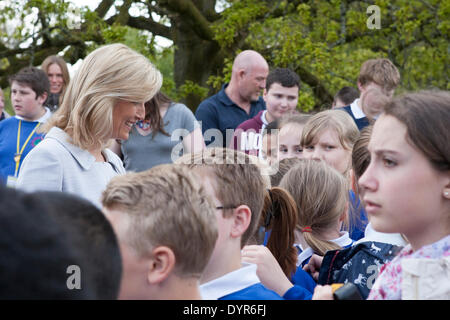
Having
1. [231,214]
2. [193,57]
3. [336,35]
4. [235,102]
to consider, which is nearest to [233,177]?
[231,214]

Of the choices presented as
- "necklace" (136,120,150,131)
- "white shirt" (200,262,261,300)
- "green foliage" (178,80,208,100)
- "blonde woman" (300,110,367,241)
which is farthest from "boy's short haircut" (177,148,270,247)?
"green foliage" (178,80,208,100)

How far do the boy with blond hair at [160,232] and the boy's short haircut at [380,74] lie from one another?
460cm

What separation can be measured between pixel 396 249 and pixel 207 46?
9.03 m

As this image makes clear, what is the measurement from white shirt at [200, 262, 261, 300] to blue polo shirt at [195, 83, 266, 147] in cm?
384

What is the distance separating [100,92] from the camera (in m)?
3.11

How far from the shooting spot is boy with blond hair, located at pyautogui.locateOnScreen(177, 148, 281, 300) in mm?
2236

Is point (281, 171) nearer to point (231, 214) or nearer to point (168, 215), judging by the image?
point (231, 214)

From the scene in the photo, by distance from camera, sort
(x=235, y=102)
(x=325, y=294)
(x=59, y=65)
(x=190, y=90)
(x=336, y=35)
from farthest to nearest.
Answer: (x=336, y=35), (x=190, y=90), (x=59, y=65), (x=235, y=102), (x=325, y=294)

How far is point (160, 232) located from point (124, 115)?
1.44 m

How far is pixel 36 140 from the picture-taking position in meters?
5.63

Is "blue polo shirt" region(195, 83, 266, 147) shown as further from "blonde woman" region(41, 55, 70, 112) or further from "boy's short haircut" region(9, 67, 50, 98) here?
"blonde woman" region(41, 55, 70, 112)

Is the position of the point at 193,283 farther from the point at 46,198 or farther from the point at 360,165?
the point at 360,165

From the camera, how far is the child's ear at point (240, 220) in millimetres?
2479

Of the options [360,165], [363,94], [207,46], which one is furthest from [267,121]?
[207,46]
